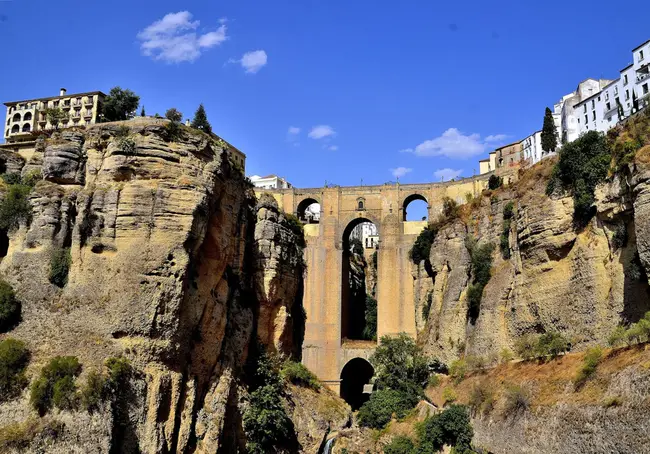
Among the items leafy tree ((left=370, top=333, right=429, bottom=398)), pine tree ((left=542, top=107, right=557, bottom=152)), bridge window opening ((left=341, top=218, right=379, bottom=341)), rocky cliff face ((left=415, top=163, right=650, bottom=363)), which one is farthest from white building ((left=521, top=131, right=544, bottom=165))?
leafy tree ((left=370, top=333, right=429, bottom=398))

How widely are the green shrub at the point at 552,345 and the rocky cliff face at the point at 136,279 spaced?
16144 millimetres

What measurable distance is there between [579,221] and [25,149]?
2990 cm

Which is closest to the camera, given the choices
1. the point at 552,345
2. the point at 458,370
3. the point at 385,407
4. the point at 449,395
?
the point at 552,345

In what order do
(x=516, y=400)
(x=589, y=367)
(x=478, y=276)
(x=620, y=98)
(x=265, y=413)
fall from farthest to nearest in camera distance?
1. (x=620, y=98)
2. (x=478, y=276)
3. (x=265, y=413)
4. (x=516, y=400)
5. (x=589, y=367)

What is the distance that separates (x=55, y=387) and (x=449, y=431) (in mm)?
18905

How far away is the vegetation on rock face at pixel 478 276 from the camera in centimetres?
4347

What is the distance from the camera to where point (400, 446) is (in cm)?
3747

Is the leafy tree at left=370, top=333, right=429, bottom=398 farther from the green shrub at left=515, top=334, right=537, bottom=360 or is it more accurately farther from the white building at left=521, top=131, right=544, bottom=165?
the white building at left=521, top=131, right=544, bottom=165

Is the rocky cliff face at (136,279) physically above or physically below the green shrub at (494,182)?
below

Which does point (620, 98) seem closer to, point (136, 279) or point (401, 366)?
point (401, 366)

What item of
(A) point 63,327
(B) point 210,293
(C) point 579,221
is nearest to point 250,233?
(B) point 210,293

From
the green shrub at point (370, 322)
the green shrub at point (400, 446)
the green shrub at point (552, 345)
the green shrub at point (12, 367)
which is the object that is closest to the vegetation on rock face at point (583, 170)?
the green shrub at point (552, 345)

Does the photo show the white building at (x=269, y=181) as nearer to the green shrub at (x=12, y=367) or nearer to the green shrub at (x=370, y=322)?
the green shrub at (x=370, y=322)

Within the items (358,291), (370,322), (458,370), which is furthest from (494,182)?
(358,291)
